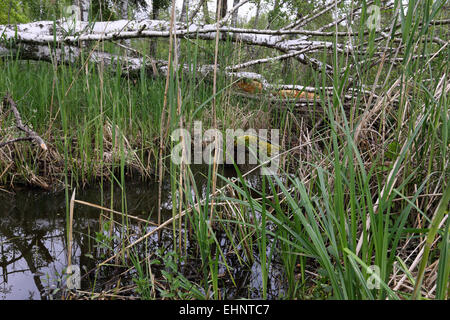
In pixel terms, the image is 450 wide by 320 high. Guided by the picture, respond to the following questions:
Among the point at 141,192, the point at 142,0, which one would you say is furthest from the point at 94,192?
the point at 142,0

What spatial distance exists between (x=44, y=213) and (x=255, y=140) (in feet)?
6.13

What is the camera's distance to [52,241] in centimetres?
150

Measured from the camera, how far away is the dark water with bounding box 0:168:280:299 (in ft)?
3.91

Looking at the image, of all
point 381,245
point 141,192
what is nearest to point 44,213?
point 141,192

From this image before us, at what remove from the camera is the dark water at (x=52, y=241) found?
1.19 meters

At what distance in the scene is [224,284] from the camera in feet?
3.98

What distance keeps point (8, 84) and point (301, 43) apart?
2762mm
